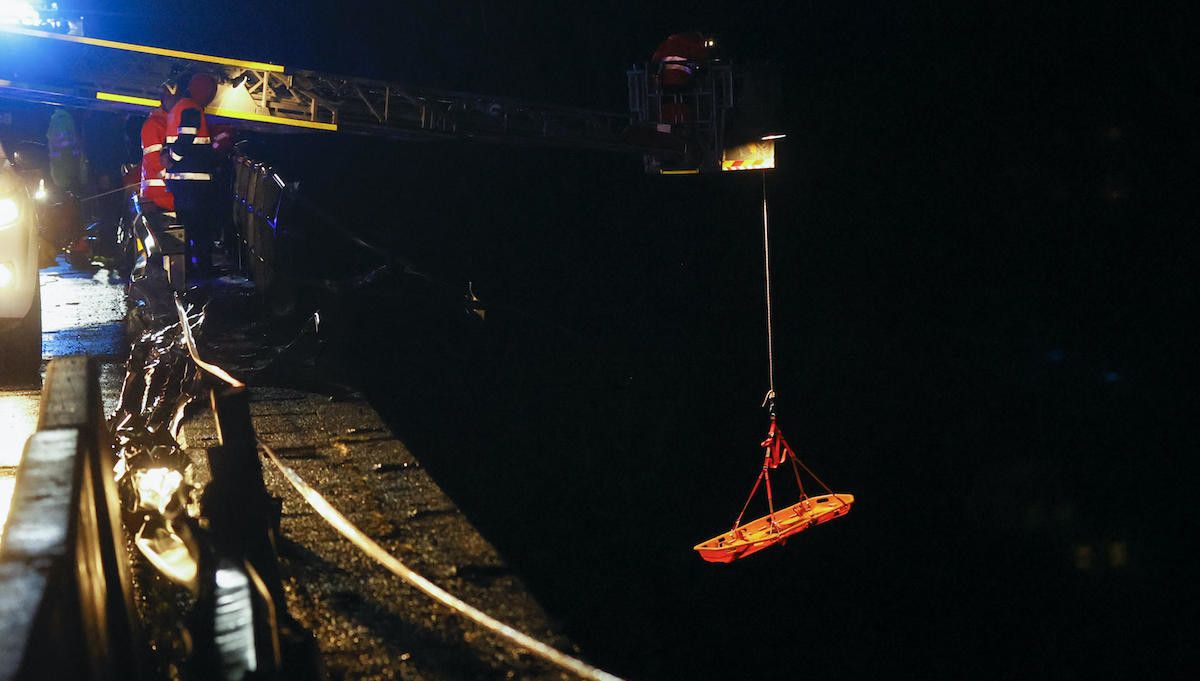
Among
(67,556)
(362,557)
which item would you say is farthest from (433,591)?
(67,556)

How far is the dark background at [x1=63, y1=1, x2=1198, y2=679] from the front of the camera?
47.2 ft

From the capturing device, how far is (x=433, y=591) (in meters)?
5.92

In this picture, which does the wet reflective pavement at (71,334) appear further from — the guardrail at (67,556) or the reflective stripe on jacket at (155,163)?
the reflective stripe on jacket at (155,163)

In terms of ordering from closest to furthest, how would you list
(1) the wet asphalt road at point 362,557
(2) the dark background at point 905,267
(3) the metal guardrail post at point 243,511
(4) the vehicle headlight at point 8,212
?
(3) the metal guardrail post at point 243,511
(1) the wet asphalt road at point 362,557
(4) the vehicle headlight at point 8,212
(2) the dark background at point 905,267

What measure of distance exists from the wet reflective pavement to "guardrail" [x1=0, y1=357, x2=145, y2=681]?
1.20 meters

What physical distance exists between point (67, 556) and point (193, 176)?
986 cm

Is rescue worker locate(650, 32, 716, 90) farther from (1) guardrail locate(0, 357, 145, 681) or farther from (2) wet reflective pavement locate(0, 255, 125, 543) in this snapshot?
(1) guardrail locate(0, 357, 145, 681)

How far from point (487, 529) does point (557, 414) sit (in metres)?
3.68

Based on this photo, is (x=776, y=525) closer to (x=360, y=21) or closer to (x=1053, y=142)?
(x=1053, y=142)

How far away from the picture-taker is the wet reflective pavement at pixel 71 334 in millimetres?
7368

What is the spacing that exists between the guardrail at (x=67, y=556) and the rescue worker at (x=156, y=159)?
25.9ft

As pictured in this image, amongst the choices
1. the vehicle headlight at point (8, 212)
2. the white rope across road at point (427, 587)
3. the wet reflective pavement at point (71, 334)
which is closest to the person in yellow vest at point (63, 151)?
the wet reflective pavement at point (71, 334)

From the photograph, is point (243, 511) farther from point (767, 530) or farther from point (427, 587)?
point (767, 530)

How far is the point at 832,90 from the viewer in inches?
648
